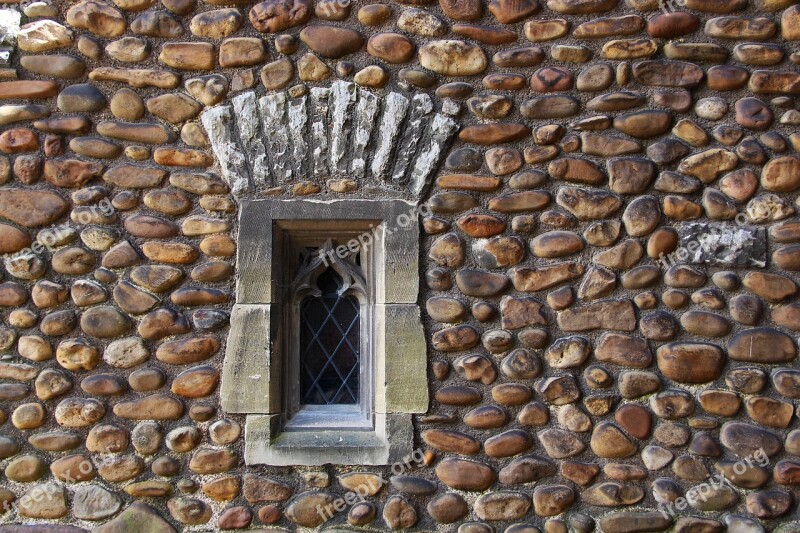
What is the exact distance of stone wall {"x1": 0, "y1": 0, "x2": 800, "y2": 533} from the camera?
2.38m

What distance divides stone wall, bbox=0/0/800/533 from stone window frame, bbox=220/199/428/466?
0.06 metres

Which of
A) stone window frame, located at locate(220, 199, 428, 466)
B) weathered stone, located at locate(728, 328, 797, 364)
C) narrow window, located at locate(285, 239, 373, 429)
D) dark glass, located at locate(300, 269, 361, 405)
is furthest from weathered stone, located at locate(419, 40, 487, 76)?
weathered stone, located at locate(728, 328, 797, 364)

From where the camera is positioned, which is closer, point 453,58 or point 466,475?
point 466,475

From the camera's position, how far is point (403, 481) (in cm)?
238

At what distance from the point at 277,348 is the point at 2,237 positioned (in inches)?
48.6

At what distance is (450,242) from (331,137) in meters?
0.67

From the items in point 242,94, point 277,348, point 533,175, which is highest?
point 242,94

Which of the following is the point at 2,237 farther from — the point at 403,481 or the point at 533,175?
the point at 533,175

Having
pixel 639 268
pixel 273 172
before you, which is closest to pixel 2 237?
pixel 273 172

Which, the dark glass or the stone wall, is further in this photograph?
the dark glass

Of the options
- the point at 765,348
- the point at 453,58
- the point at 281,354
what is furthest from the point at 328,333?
the point at 765,348

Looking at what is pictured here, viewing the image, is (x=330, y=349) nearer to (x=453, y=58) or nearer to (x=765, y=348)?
(x=453, y=58)

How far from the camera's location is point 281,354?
2510 millimetres

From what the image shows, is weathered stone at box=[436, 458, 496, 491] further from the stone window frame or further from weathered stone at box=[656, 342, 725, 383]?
weathered stone at box=[656, 342, 725, 383]
